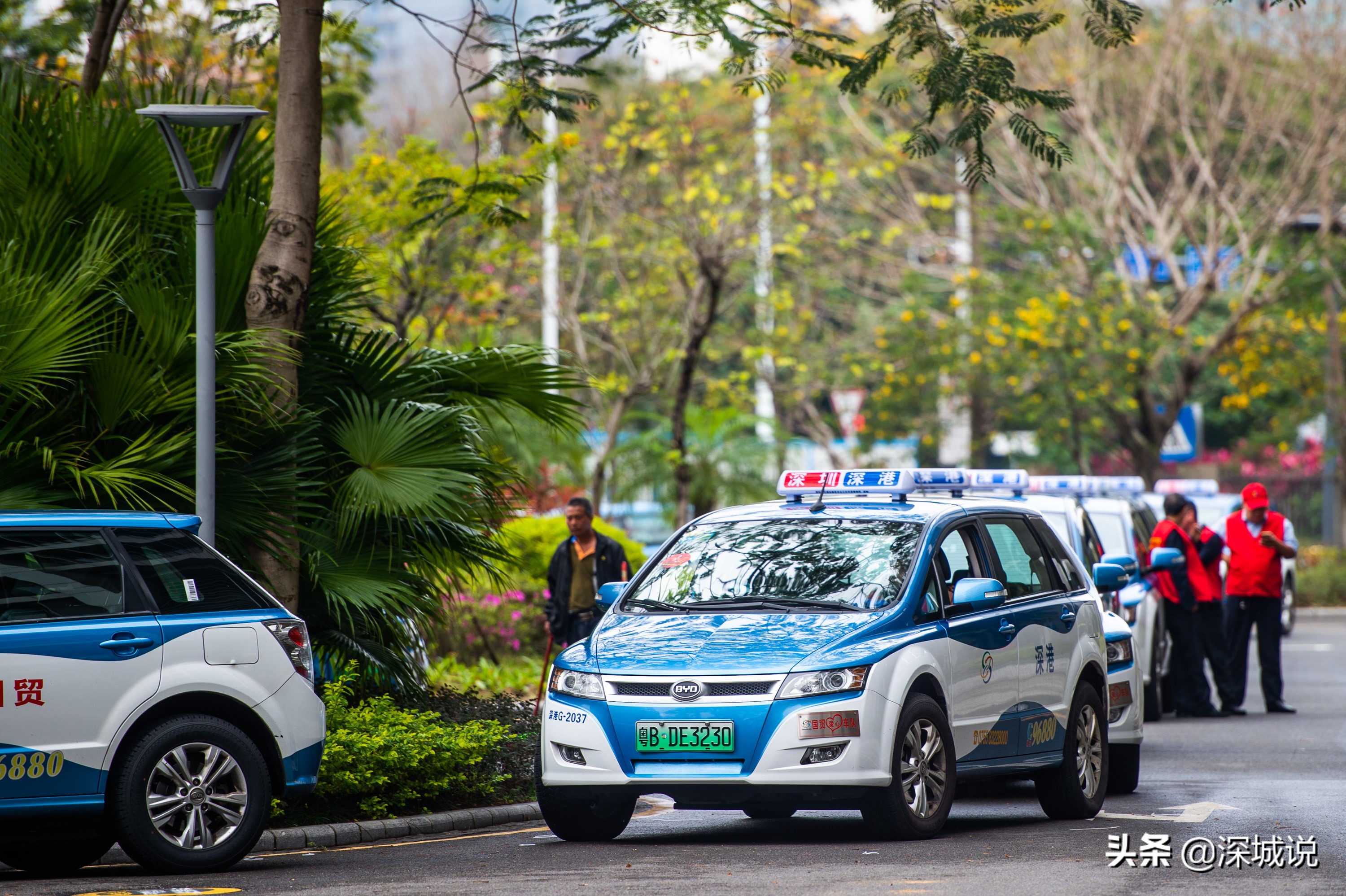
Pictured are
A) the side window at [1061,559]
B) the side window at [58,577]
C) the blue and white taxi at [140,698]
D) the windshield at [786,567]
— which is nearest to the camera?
the blue and white taxi at [140,698]

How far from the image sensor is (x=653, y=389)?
2533 centimetres

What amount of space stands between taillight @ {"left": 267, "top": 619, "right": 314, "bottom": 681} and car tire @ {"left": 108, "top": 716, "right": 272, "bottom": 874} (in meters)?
0.42

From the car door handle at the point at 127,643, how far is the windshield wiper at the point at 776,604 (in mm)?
2678

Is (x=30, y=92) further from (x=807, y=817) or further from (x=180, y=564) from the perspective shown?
(x=807, y=817)

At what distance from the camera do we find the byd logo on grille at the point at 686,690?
8.16m

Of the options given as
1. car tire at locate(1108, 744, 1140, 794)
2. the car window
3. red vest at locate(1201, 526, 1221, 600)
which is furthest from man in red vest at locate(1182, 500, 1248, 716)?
the car window

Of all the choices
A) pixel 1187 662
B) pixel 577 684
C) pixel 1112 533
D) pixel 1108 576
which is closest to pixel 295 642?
pixel 577 684

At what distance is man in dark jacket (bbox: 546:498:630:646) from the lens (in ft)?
44.9

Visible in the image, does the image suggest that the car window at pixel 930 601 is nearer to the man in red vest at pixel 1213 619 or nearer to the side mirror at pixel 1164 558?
the side mirror at pixel 1164 558

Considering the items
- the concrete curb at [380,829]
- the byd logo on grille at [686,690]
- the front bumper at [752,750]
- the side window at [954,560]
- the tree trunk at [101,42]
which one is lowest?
the concrete curb at [380,829]

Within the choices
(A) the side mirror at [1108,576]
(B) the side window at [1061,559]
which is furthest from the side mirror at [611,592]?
(A) the side mirror at [1108,576]

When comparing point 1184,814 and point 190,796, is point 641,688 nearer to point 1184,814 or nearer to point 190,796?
point 190,796

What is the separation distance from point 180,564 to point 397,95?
50.4 m

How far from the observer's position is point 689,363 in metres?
22.3
